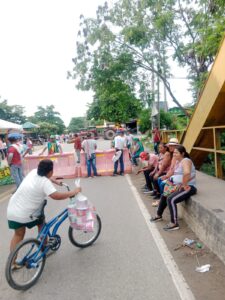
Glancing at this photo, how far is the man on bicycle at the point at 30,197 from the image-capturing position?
397 centimetres

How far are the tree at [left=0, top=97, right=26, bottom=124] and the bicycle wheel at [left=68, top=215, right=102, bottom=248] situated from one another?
243 ft

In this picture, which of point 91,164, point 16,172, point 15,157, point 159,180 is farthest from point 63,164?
point 159,180

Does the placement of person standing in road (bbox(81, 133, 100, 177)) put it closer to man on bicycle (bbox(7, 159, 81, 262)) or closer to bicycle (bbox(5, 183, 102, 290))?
bicycle (bbox(5, 183, 102, 290))

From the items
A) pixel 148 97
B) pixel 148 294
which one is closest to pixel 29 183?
pixel 148 294

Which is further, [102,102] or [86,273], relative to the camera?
[102,102]

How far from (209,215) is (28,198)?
8.52ft

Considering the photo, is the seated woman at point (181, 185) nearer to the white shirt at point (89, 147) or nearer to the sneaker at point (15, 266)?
the sneaker at point (15, 266)

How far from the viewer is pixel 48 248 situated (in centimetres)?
420

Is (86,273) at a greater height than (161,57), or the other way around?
(161,57)

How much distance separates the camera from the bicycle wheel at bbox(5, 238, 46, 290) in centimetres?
361

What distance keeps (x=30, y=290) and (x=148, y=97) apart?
15.6m

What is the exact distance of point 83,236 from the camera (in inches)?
195

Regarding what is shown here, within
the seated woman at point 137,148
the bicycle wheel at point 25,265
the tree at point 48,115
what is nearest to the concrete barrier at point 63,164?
the seated woman at point 137,148

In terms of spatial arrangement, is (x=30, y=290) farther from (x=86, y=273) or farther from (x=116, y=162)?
(x=116, y=162)
